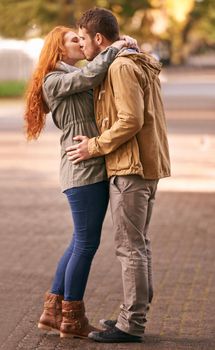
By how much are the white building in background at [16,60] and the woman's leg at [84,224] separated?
44.4m

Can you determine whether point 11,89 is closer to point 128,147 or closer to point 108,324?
point 108,324

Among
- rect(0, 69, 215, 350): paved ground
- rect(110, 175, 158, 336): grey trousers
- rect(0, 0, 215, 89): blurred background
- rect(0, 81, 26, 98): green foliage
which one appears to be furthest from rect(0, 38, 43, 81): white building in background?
rect(110, 175, 158, 336): grey trousers

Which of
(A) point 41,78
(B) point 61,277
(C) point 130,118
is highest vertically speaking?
(A) point 41,78

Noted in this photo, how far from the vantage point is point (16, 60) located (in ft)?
169

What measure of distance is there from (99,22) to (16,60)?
44853mm

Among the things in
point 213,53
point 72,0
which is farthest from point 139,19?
point 213,53

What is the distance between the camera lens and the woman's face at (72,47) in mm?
7238

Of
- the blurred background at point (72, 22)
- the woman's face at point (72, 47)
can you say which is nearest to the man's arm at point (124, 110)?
the woman's face at point (72, 47)

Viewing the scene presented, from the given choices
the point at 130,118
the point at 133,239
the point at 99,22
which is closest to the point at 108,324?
the point at 133,239

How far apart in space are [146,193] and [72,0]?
180 feet

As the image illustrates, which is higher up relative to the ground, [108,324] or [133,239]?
[133,239]

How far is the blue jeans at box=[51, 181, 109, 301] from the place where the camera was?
7141 millimetres

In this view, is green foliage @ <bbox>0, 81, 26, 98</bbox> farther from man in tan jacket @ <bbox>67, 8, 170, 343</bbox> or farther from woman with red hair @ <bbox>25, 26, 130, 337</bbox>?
man in tan jacket @ <bbox>67, 8, 170, 343</bbox>

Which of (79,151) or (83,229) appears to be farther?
(83,229)
